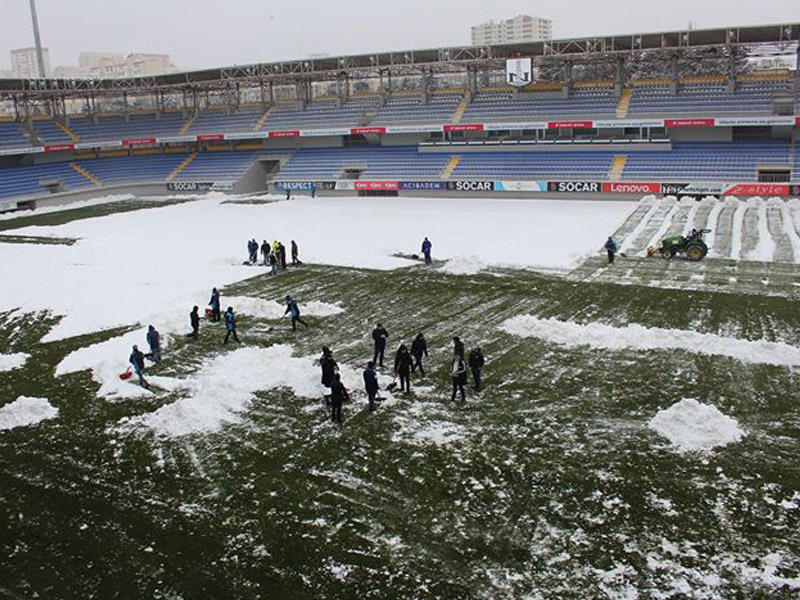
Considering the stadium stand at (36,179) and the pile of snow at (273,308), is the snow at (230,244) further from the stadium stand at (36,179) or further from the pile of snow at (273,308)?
the stadium stand at (36,179)

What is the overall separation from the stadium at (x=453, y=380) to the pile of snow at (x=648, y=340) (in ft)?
0.34

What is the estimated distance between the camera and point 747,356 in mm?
17484

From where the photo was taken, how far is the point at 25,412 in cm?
1555

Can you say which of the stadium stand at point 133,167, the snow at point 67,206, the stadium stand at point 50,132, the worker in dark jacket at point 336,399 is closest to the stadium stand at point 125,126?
the stadium stand at point 50,132

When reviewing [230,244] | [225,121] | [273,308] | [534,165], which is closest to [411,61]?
[534,165]

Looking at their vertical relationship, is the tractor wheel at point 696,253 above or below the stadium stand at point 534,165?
below

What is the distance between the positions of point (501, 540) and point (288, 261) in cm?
2330

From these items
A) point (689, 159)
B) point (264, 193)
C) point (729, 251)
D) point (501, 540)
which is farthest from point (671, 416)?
point (264, 193)

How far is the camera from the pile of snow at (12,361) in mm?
19156

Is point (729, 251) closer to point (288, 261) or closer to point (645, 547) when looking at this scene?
point (288, 261)

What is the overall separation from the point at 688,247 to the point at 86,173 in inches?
2143

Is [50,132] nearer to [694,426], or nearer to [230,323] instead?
[230,323]

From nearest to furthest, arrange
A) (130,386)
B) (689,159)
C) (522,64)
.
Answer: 1. (130,386)
2. (689,159)
3. (522,64)

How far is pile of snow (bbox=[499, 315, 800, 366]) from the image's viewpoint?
1745 cm
